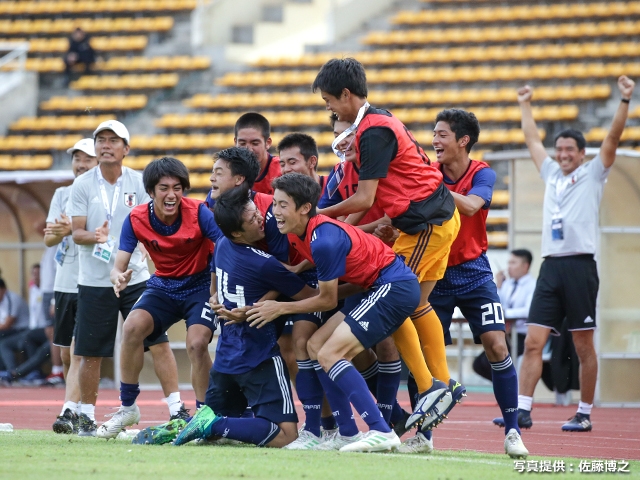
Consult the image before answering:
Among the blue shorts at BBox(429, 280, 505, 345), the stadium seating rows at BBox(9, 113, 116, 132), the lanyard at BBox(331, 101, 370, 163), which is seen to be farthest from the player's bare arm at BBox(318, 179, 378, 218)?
the stadium seating rows at BBox(9, 113, 116, 132)

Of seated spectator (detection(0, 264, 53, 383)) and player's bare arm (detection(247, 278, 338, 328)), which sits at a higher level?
player's bare arm (detection(247, 278, 338, 328))

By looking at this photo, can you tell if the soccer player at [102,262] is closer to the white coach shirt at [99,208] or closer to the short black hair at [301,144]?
the white coach shirt at [99,208]

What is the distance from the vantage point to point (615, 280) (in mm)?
11328

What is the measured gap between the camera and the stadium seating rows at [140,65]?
21188mm

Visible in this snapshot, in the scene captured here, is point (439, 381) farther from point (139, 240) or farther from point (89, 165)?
point (89, 165)

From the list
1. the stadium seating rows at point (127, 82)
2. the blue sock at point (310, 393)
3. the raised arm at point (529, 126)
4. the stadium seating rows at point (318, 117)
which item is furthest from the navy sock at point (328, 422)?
the stadium seating rows at point (127, 82)

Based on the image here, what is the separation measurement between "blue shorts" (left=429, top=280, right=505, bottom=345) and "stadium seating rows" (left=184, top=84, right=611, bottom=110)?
11.3 metres

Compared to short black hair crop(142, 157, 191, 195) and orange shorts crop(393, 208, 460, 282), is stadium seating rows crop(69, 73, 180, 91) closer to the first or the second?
short black hair crop(142, 157, 191, 195)

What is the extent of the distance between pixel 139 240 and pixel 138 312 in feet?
1.53

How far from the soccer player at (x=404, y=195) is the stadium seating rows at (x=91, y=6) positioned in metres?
16.6

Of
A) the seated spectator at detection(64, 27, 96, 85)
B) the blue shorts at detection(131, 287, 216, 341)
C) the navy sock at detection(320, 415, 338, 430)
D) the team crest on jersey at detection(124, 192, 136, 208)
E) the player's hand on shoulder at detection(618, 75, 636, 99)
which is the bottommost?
the navy sock at detection(320, 415, 338, 430)

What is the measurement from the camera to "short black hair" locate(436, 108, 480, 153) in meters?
6.83

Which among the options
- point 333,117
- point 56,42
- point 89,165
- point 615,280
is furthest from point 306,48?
point 333,117

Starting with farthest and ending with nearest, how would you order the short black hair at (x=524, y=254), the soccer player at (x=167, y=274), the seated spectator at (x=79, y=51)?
the seated spectator at (x=79, y=51) < the short black hair at (x=524, y=254) < the soccer player at (x=167, y=274)
